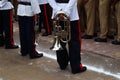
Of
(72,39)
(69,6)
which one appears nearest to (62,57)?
(72,39)

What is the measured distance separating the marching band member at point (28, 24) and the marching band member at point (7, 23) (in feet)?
2.25

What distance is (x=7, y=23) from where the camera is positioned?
749 centimetres

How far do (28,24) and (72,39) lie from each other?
4.27ft

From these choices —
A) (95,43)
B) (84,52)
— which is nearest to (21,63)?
(84,52)

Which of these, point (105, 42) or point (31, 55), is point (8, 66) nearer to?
point (31, 55)

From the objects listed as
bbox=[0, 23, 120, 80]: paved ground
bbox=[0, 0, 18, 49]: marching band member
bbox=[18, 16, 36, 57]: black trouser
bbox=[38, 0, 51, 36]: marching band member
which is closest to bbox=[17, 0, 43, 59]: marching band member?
bbox=[18, 16, 36, 57]: black trouser

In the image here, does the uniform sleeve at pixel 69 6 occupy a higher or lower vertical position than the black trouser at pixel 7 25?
higher

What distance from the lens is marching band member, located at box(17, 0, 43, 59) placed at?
21.4 ft

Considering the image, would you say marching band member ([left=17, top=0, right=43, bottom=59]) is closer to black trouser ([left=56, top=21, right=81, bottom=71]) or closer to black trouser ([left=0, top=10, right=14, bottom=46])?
black trouser ([left=0, top=10, right=14, bottom=46])

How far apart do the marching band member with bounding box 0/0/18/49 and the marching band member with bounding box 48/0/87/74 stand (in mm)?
1967

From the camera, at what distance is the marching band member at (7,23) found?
289 inches

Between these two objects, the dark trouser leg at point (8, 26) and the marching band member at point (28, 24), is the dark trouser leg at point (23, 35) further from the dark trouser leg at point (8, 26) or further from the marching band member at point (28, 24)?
Result: the dark trouser leg at point (8, 26)

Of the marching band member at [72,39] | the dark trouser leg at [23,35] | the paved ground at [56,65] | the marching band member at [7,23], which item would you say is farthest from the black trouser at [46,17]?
the marching band member at [72,39]

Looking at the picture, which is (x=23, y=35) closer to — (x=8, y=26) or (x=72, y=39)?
(x=8, y=26)
